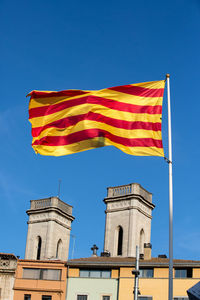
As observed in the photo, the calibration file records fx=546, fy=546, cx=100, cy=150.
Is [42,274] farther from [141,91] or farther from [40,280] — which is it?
[141,91]

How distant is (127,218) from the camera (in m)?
70.1

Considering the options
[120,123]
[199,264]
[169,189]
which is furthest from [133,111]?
[199,264]

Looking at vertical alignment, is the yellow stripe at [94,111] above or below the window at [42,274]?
above

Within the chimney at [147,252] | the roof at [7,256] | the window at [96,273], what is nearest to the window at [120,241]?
the chimney at [147,252]

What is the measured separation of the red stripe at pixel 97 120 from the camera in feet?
76.6

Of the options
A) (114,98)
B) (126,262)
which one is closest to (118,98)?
(114,98)

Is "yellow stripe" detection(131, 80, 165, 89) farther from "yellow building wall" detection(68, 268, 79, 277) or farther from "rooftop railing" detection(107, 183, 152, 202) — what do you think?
"rooftop railing" detection(107, 183, 152, 202)

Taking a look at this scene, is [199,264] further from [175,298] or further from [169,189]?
[169,189]

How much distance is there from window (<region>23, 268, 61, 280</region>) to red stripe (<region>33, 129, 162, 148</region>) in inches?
1498

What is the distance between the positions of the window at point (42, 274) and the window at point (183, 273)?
13018 mm

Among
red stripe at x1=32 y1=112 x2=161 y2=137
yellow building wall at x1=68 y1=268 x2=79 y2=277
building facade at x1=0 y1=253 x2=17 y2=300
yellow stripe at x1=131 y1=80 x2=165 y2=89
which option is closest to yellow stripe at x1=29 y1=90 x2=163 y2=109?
yellow stripe at x1=131 y1=80 x2=165 y2=89

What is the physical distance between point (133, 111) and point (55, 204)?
5642 centimetres

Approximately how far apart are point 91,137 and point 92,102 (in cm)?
181

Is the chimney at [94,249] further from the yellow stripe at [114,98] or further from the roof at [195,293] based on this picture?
the roof at [195,293]
